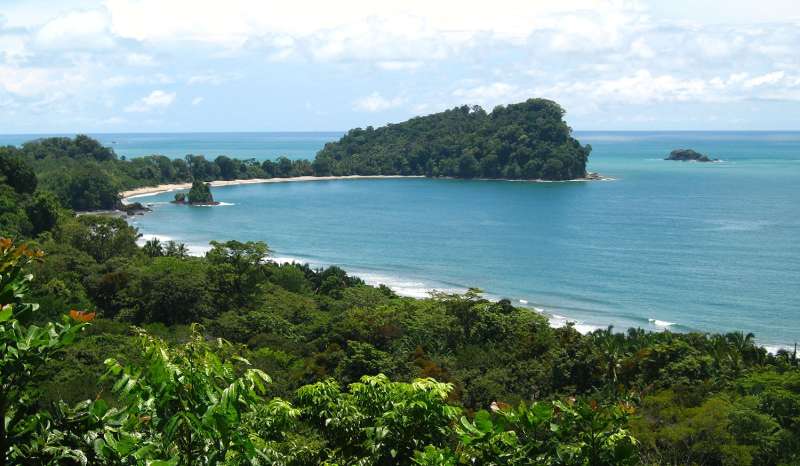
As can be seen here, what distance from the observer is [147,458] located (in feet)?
16.2

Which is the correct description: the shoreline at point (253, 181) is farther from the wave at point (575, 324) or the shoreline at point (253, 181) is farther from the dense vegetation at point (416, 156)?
the wave at point (575, 324)

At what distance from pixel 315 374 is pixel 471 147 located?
124 m

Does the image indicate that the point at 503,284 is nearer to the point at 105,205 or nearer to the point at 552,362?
the point at 552,362

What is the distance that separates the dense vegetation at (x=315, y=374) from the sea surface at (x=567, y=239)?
1232 cm

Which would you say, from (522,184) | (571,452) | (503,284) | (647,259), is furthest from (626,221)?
(571,452)

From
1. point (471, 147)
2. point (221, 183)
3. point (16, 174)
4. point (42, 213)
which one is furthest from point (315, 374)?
point (471, 147)

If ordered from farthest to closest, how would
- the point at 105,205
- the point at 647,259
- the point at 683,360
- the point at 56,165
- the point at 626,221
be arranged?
the point at 56,165 < the point at 105,205 < the point at 626,221 < the point at 647,259 < the point at 683,360

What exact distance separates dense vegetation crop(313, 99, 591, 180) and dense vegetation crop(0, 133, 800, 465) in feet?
293

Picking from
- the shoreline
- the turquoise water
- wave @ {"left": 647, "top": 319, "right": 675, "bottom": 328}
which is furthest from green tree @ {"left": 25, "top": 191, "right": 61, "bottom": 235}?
the shoreline

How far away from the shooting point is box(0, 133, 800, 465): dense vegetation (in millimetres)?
5055

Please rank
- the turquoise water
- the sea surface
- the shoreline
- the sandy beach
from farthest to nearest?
1. the shoreline
2. the sandy beach
3. the turquoise water
4. the sea surface

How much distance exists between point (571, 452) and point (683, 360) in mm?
18601

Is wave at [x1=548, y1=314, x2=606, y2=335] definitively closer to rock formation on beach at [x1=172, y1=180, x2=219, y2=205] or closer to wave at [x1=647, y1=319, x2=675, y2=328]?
wave at [x1=647, y1=319, x2=675, y2=328]

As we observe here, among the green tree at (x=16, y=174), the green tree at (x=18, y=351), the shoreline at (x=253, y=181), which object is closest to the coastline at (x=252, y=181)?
the shoreline at (x=253, y=181)
